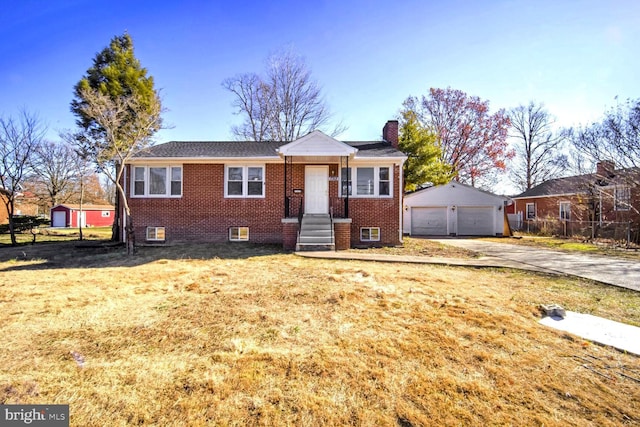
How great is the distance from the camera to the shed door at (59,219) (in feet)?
115

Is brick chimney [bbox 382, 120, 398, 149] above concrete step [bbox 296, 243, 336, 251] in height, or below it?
above

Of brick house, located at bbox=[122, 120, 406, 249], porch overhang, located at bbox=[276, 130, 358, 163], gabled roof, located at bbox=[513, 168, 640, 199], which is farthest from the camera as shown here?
gabled roof, located at bbox=[513, 168, 640, 199]

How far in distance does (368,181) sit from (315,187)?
237 cm

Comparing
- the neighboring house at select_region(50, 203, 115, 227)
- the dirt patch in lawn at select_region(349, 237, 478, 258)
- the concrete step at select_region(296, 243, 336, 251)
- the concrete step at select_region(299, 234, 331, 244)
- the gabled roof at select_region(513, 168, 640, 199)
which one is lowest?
the dirt patch in lawn at select_region(349, 237, 478, 258)

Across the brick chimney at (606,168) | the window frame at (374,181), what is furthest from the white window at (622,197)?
the window frame at (374,181)

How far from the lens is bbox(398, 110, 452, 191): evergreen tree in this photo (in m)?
21.7

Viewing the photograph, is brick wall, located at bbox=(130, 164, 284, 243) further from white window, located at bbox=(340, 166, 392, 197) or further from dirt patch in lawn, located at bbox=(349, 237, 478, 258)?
dirt patch in lawn, located at bbox=(349, 237, 478, 258)

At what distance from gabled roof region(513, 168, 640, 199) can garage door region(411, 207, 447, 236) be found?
8557mm

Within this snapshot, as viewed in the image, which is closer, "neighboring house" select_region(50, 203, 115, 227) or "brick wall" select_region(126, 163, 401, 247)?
"brick wall" select_region(126, 163, 401, 247)

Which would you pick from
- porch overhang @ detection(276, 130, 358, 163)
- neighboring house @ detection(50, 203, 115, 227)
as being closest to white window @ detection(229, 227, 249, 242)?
porch overhang @ detection(276, 130, 358, 163)

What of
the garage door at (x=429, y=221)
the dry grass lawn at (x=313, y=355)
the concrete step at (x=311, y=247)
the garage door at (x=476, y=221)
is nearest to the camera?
the dry grass lawn at (x=313, y=355)

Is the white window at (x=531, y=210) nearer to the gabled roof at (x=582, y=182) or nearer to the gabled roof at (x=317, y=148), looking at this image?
the gabled roof at (x=582, y=182)

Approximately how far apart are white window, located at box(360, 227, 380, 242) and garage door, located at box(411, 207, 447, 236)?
904 cm

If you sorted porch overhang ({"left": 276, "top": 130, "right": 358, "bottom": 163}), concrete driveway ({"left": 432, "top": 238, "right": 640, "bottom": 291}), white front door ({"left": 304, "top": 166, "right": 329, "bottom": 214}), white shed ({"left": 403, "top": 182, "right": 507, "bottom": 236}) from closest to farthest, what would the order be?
concrete driveway ({"left": 432, "top": 238, "right": 640, "bottom": 291})
porch overhang ({"left": 276, "top": 130, "right": 358, "bottom": 163})
white front door ({"left": 304, "top": 166, "right": 329, "bottom": 214})
white shed ({"left": 403, "top": 182, "right": 507, "bottom": 236})
